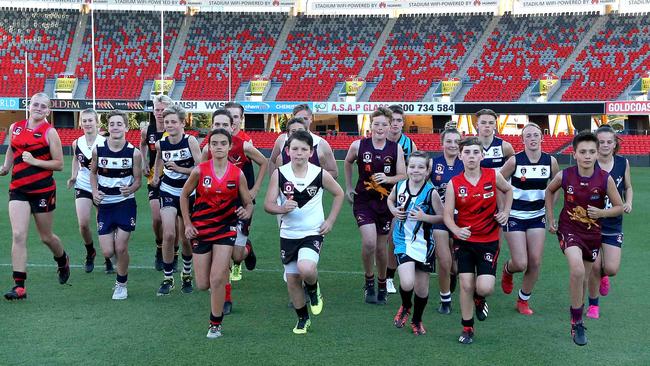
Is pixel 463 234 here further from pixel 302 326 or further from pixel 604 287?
pixel 604 287

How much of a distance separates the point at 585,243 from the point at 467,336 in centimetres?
141

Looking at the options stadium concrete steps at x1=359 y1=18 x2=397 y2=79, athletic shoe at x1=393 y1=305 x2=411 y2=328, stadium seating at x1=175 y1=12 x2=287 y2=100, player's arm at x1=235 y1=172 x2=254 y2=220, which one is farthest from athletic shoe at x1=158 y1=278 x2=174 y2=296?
stadium concrete steps at x1=359 y1=18 x2=397 y2=79

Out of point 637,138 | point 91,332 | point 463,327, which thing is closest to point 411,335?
point 463,327

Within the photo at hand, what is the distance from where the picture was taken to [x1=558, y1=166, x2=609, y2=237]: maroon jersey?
658 cm

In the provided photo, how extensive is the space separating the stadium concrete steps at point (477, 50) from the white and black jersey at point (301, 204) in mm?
37706

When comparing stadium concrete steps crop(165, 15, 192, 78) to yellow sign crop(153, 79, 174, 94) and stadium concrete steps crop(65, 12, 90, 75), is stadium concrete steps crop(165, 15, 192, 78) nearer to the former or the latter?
yellow sign crop(153, 79, 174, 94)

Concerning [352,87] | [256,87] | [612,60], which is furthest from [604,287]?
[612,60]

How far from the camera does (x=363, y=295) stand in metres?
8.13

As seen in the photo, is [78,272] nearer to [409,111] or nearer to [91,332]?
[91,332]

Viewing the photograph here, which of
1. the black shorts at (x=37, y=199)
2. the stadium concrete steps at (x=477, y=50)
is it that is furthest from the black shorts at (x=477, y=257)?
the stadium concrete steps at (x=477, y=50)

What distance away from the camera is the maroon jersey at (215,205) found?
21.0 feet

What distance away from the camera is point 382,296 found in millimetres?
7812

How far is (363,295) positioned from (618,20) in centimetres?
4137

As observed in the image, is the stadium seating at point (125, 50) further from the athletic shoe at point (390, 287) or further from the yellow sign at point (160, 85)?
the athletic shoe at point (390, 287)
